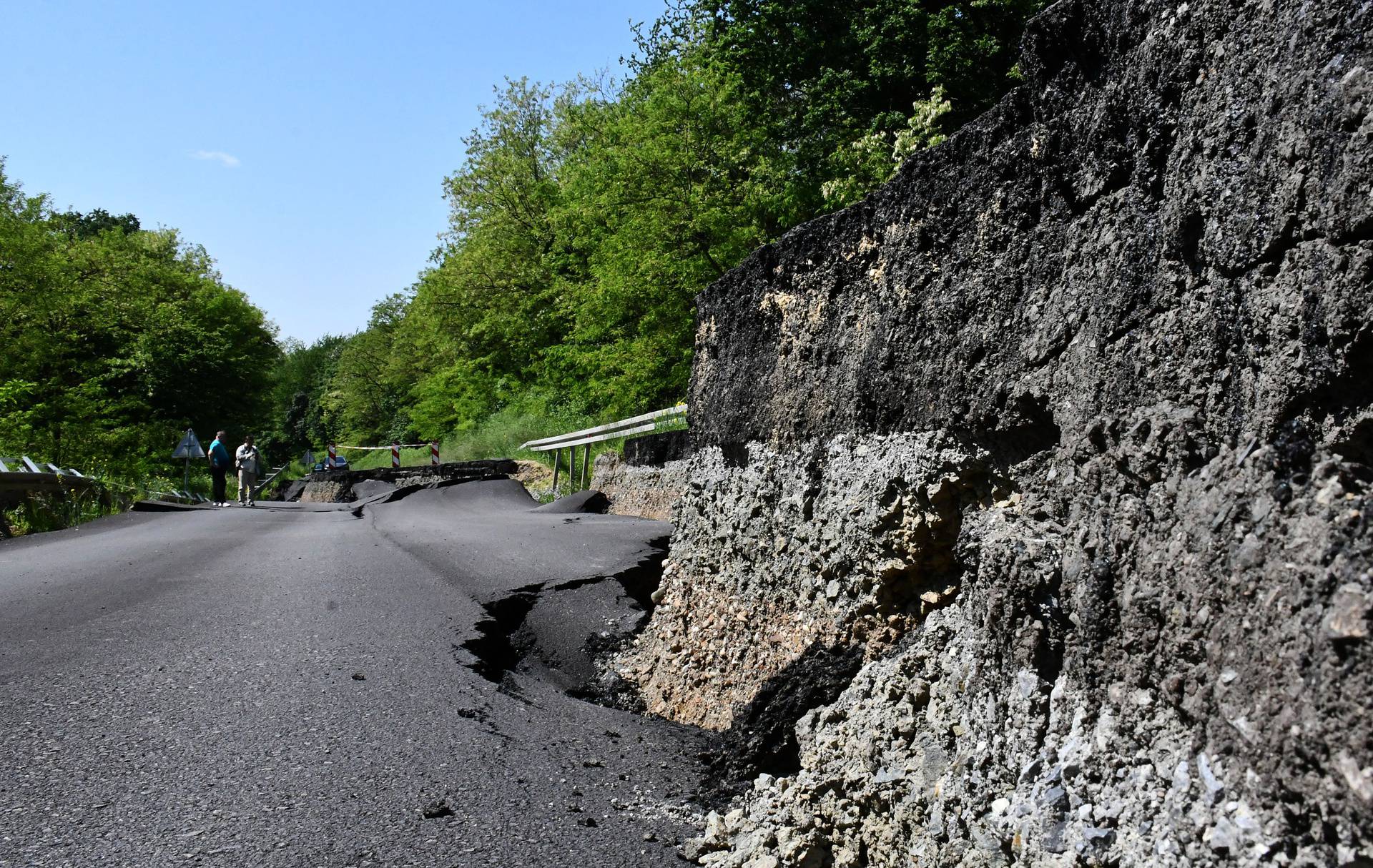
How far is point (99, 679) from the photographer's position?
14.3 feet

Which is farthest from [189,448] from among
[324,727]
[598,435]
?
[324,727]

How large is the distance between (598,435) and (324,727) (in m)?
14.7

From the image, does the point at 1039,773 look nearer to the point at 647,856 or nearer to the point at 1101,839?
the point at 1101,839

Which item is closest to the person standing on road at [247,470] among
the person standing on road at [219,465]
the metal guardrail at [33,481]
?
the person standing on road at [219,465]

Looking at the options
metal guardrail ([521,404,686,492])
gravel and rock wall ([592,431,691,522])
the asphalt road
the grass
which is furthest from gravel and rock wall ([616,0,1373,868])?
the grass

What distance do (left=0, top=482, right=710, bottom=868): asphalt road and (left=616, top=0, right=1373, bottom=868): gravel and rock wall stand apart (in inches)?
23.2

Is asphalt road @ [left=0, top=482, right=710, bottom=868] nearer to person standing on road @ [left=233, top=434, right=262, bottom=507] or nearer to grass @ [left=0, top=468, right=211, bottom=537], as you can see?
grass @ [left=0, top=468, right=211, bottom=537]

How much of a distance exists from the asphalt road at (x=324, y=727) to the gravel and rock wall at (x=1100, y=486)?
0.59 meters

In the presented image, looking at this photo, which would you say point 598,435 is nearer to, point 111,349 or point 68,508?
point 68,508

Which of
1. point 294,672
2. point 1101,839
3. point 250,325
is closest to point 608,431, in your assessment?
point 294,672

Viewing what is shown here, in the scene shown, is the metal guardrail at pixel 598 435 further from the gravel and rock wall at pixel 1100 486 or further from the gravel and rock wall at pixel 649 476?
the gravel and rock wall at pixel 1100 486

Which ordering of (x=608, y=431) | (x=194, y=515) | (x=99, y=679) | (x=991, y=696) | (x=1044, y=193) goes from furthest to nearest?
(x=608, y=431) < (x=194, y=515) < (x=99, y=679) < (x=1044, y=193) < (x=991, y=696)

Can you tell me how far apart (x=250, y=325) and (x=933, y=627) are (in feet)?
200

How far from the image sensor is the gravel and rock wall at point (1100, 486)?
1672 millimetres
